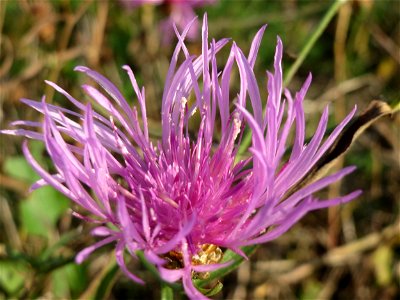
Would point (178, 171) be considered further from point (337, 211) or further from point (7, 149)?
point (7, 149)

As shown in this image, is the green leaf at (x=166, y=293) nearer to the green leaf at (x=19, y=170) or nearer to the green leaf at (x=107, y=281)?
the green leaf at (x=107, y=281)

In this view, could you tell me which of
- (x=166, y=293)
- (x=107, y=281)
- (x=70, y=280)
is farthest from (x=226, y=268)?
(x=70, y=280)

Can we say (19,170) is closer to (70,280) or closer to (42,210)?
(42,210)

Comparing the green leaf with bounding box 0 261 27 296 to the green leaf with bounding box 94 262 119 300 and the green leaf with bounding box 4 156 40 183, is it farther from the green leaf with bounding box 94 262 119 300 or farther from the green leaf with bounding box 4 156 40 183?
the green leaf with bounding box 94 262 119 300

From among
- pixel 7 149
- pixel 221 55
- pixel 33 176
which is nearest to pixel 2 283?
pixel 33 176

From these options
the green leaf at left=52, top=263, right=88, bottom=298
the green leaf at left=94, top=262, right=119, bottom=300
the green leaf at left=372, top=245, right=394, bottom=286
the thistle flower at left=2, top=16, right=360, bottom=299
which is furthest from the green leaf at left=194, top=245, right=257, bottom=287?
the green leaf at left=372, top=245, right=394, bottom=286

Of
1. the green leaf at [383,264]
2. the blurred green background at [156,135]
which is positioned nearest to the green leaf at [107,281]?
the blurred green background at [156,135]
